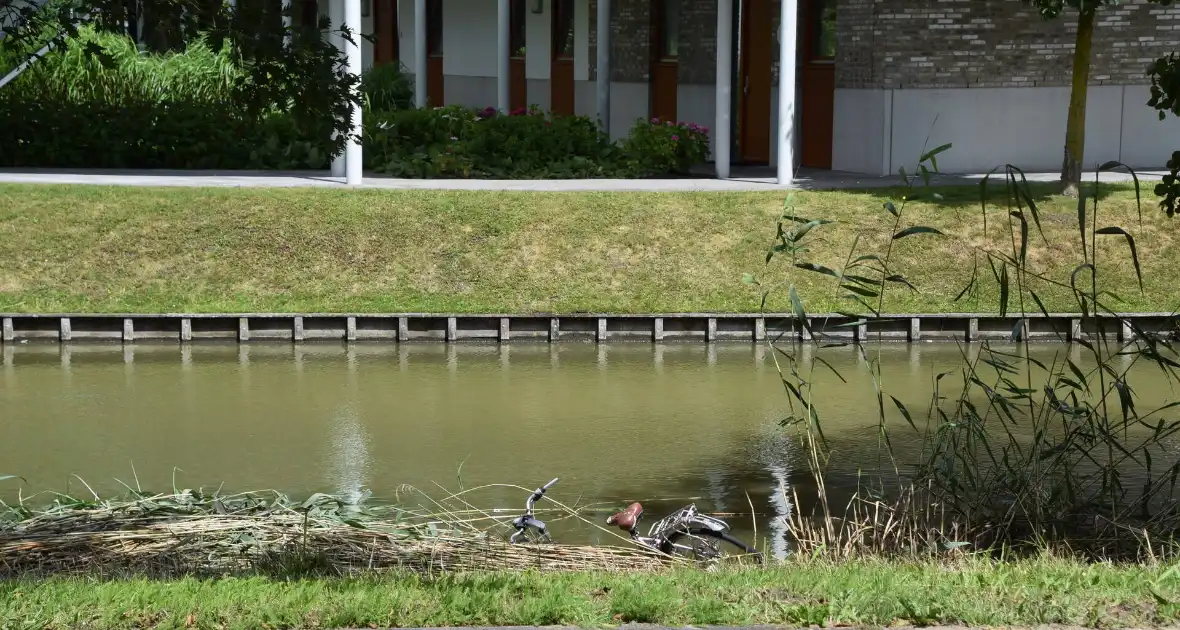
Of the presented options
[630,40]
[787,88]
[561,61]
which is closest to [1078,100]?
[787,88]

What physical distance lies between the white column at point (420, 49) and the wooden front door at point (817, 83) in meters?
7.39

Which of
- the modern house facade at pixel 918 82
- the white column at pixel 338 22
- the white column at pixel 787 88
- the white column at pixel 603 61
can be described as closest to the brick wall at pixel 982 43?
the modern house facade at pixel 918 82

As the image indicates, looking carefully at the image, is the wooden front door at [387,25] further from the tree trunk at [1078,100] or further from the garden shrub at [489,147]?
the tree trunk at [1078,100]

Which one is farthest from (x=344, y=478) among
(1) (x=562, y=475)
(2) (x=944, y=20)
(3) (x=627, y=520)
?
(2) (x=944, y=20)

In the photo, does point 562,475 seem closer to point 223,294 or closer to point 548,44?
point 223,294

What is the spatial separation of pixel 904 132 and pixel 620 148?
3.92 m

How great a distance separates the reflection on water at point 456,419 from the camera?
31.7ft

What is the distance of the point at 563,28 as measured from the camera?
2773cm

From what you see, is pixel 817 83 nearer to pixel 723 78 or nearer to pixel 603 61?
pixel 723 78

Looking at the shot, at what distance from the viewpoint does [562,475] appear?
32.1 ft

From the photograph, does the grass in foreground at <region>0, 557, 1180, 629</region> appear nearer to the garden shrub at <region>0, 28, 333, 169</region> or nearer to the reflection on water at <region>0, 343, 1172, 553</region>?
the reflection on water at <region>0, 343, 1172, 553</region>

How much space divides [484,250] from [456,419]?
502 cm

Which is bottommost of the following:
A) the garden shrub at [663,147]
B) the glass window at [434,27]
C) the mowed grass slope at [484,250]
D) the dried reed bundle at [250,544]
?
the dried reed bundle at [250,544]

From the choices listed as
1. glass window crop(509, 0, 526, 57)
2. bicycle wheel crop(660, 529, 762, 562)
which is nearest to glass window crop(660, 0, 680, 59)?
glass window crop(509, 0, 526, 57)
